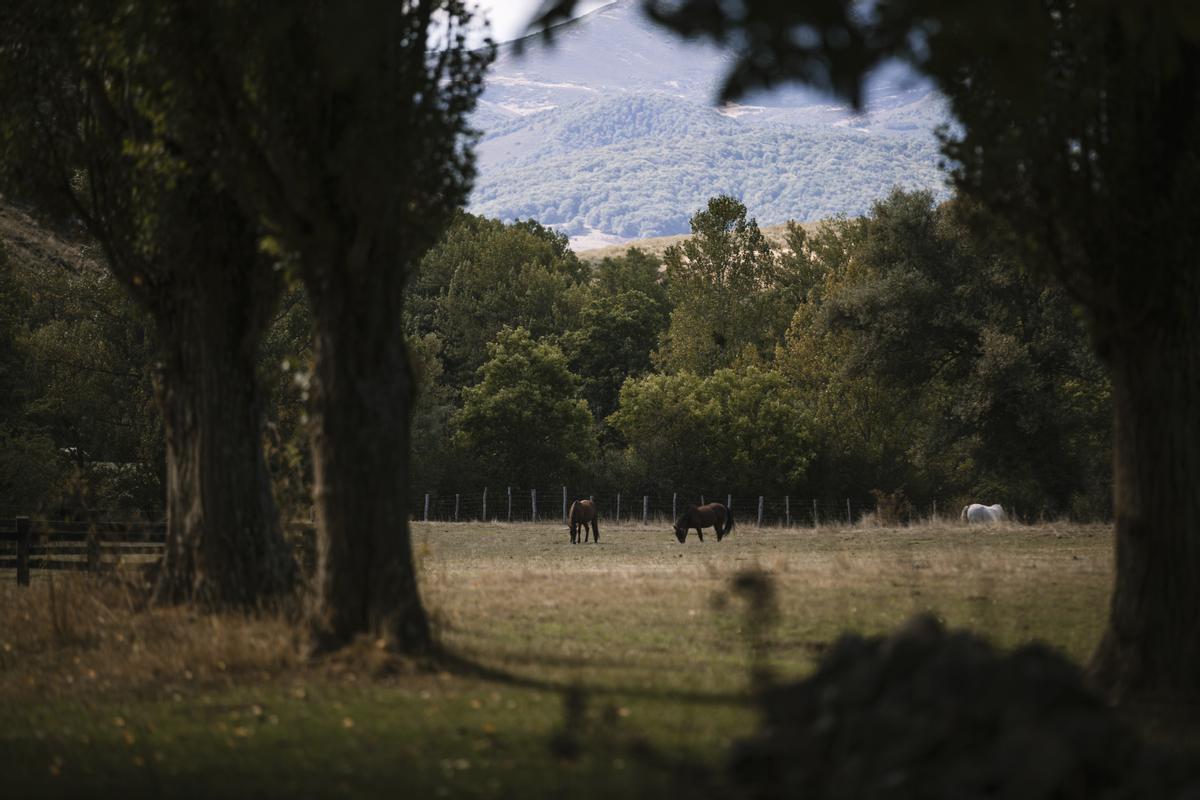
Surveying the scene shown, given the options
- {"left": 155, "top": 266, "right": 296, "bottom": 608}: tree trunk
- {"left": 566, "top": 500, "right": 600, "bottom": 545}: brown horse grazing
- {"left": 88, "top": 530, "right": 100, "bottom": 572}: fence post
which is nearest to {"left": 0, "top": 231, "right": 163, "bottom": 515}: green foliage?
{"left": 566, "top": 500, "right": 600, "bottom": 545}: brown horse grazing

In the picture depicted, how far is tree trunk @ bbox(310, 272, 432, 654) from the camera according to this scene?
1168 cm

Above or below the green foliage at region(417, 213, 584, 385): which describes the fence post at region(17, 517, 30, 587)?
below

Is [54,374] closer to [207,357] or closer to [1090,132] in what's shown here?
[207,357]

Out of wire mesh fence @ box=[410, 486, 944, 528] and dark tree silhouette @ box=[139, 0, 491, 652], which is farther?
wire mesh fence @ box=[410, 486, 944, 528]

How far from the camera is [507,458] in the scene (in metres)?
66.8

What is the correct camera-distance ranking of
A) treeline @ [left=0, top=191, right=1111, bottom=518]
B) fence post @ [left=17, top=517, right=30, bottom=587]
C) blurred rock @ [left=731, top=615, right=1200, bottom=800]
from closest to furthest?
blurred rock @ [left=731, top=615, right=1200, bottom=800]
fence post @ [left=17, top=517, right=30, bottom=587]
treeline @ [left=0, top=191, right=1111, bottom=518]

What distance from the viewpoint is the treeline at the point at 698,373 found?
1813 inches

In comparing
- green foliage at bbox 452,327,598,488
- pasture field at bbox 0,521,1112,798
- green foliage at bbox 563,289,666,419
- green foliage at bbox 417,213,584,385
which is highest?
green foliage at bbox 417,213,584,385

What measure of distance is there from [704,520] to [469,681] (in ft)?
98.4

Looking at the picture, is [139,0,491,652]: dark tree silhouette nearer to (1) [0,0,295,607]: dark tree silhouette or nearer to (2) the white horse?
(1) [0,0,295,607]: dark tree silhouette

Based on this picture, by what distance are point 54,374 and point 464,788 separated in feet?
149

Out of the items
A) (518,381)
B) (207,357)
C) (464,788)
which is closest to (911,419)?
(518,381)

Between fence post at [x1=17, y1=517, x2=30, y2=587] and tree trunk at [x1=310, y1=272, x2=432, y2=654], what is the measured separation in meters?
15.4

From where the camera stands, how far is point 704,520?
40656 mm
